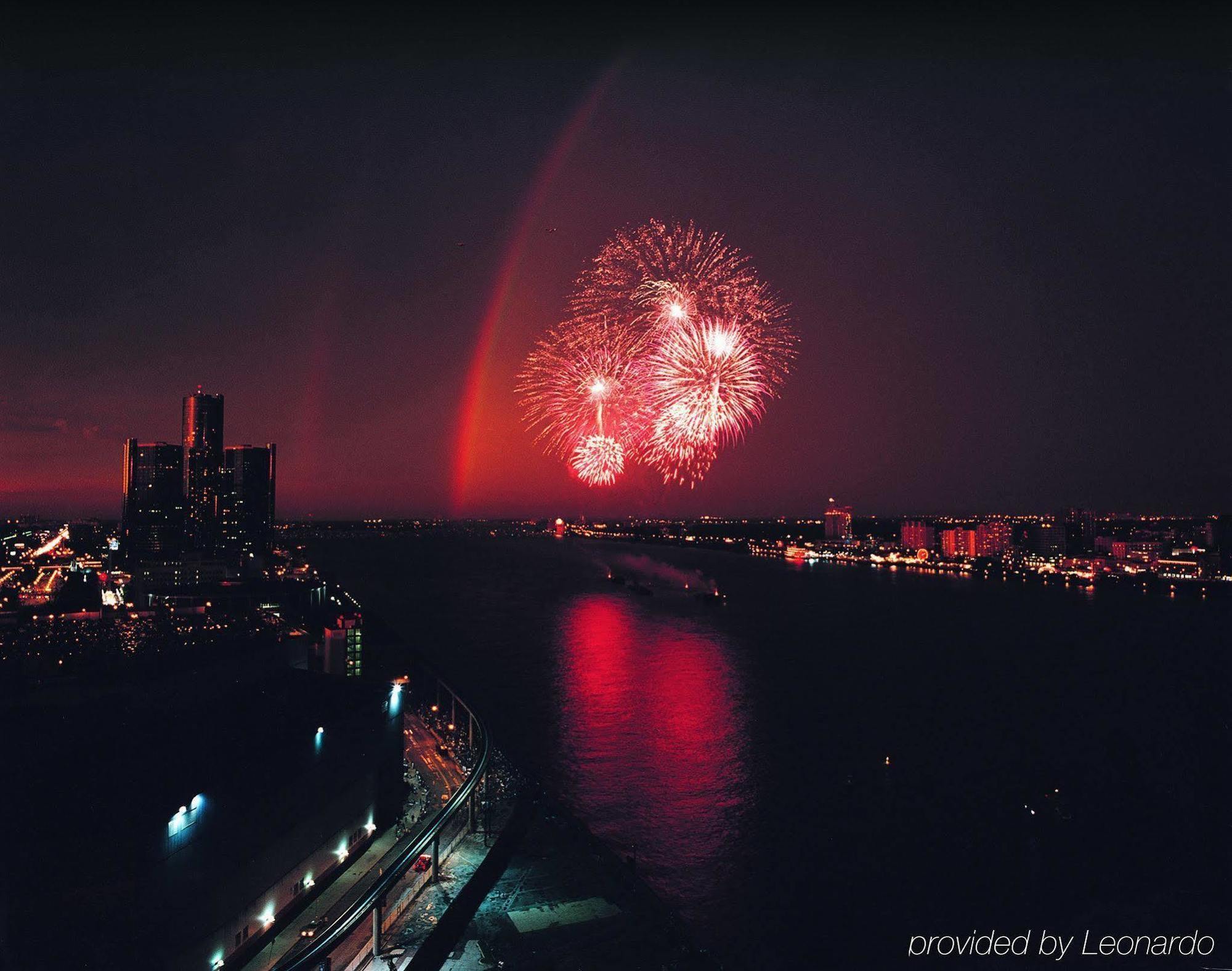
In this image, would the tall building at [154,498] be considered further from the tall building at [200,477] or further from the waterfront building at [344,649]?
the waterfront building at [344,649]

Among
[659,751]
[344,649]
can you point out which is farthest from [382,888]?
[344,649]

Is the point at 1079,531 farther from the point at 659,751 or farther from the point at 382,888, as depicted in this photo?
the point at 382,888

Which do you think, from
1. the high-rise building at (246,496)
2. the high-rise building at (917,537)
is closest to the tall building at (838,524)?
the high-rise building at (917,537)

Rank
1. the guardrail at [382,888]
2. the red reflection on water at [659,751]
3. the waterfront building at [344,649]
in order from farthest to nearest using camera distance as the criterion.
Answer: the waterfront building at [344,649] → the red reflection on water at [659,751] → the guardrail at [382,888]

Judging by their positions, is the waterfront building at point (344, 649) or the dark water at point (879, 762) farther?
A: the waterfront building at point (344, 649)

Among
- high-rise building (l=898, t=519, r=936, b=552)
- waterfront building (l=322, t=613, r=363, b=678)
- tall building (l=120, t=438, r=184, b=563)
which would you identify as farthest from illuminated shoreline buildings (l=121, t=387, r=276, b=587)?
high-rise building (l=898, t=519, r=936, b=552)
